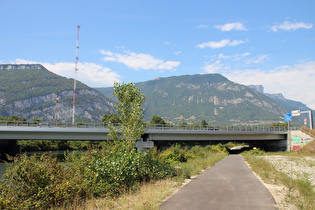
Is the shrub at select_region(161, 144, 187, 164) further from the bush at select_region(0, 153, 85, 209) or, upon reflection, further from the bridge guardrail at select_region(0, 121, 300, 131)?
the bridge guardrail at select_region(0, 121, 300, 131)

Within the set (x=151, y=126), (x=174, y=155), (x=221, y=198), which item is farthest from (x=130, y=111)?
(x=151, y=126)

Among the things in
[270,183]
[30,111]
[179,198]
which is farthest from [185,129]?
[30,111]

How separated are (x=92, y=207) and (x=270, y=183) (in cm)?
1104

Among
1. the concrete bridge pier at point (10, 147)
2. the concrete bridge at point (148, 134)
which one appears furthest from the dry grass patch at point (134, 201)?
the concrete bridge pier at point (10, 147)

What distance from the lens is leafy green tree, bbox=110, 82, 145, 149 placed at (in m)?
14.7

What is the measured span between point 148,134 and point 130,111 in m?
35.1

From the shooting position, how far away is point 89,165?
35.8 ft

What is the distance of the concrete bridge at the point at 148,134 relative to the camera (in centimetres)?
4109

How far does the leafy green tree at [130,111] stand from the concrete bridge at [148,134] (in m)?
30.2

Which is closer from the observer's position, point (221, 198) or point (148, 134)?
point (221, 198)

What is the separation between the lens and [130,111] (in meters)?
15.5

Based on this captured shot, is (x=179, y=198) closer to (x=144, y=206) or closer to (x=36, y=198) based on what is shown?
(x=144, y=206)

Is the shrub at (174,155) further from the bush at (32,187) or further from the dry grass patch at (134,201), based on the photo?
the bush at (32,187)

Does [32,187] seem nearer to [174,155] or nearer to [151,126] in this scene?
[174,155]
